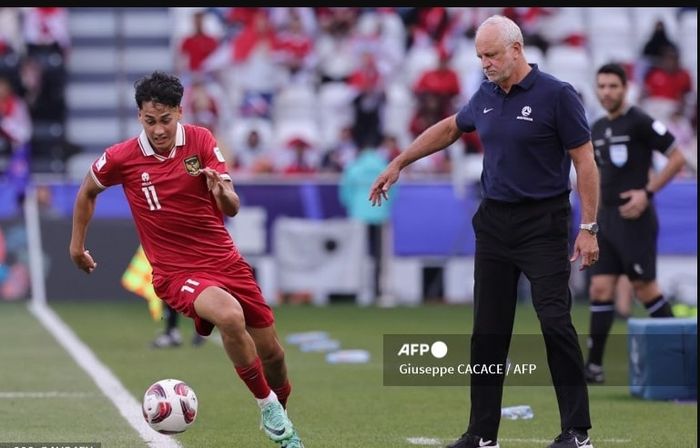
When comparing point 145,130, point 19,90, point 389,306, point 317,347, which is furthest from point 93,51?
point 145,130

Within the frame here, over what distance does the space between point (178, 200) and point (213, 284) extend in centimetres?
53

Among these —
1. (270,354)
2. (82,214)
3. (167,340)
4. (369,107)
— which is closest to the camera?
(270,354)

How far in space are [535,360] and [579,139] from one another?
5.53 meters

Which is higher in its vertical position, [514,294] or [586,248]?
[586,248]

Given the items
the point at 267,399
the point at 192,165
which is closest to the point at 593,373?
the point at 267,399

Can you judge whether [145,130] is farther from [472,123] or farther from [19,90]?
[19,90]

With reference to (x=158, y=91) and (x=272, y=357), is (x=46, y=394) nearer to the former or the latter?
(x=272, y=357)

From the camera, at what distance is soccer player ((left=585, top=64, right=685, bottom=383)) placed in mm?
11812

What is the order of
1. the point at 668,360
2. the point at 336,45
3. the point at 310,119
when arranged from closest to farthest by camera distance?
the point at 668,360 < the point at 310,119 < the point at 336,45

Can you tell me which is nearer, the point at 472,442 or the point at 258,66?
the point at 472,442

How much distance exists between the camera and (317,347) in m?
14.6

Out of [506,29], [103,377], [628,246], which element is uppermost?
[506,29]

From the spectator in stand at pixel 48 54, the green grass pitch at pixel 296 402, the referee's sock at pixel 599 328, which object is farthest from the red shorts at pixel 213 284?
the spectator in stand at pixel 48 54

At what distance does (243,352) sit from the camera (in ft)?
26.1
